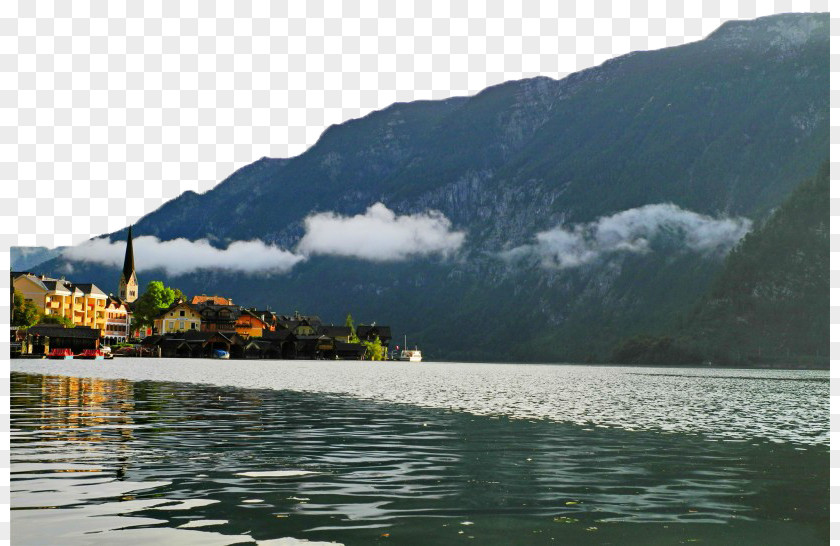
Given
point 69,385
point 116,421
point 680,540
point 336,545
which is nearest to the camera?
point 336,545

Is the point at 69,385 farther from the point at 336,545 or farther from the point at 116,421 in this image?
the point at 336,545

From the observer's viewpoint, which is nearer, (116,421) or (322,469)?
(322,469)

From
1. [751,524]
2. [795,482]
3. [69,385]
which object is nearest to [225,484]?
[751,524]

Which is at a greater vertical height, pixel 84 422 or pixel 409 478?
pixel 84 422

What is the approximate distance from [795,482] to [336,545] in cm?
1590

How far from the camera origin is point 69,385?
81875mm

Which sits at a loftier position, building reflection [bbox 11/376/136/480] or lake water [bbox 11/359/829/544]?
building reflection [bbox 11/376/136/480]

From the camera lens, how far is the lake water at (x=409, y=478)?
20.1m

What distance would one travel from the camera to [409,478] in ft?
90.6

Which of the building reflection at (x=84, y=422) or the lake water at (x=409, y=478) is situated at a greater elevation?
the building reflection at (x=84, y=422)

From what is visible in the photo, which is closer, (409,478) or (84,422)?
(409,478)

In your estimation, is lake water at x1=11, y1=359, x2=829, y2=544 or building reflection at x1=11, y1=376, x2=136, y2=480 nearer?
lake water at x1=11, y1=359, x2=829, y2=544

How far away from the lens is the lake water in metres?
20.1

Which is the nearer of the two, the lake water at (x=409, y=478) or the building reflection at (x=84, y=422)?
the lake water at (x=409, y=478)
